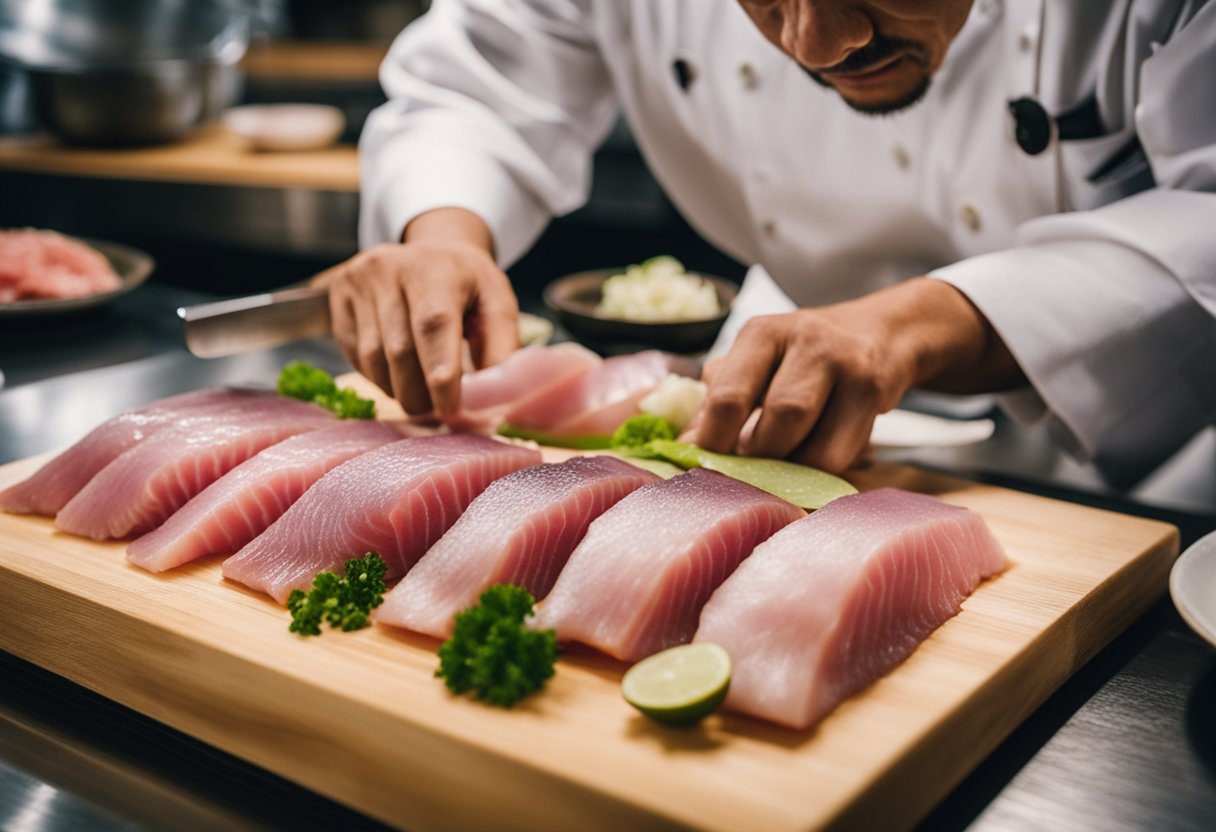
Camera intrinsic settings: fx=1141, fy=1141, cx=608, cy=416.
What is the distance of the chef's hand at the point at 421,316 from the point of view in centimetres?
175

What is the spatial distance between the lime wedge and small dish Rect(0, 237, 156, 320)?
5.37 ft

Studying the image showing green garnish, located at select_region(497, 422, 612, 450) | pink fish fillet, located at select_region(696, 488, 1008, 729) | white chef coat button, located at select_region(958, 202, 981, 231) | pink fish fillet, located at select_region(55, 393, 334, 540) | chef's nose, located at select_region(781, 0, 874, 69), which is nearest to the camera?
pink fish fillet, located at select_region(696, 488, 1008, 729)

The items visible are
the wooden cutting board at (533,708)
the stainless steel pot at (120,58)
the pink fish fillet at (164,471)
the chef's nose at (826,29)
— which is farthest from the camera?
the stainless steel pot at (120,58)

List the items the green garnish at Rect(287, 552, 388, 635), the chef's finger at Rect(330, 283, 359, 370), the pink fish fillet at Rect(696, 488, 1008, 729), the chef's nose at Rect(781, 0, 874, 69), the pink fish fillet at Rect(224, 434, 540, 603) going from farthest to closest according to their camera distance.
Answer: the chef's finger at Rect(330, 283, 359, 370), the chef's nose at Rect(781, 0, 874, 69), the pink fish fillet at Rect(224, 434, 540, 603), the green garnish at Rect(287, 552, 388, 635), the pink fish fillet at Rect(696, 488, 1008, 729)

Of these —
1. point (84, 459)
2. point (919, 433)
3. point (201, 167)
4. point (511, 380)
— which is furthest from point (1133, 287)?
point (201, 167)

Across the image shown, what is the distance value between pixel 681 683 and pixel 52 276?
2.16m

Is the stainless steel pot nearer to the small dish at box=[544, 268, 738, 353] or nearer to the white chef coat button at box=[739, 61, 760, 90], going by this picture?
the small dish at box=[544, 268, 738, 353]

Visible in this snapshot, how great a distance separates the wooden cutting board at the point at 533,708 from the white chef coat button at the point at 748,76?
1.23 metres

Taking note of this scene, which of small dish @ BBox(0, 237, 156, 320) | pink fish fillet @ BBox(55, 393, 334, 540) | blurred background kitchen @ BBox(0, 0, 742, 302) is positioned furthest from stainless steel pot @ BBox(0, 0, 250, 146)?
pink fish fillet @ BBox(55, 393, 334, 540)

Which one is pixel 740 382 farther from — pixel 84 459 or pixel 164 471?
pixel 84 459

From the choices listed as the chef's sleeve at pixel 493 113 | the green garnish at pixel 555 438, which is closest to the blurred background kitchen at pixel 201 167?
the chef's sleeve at pixel 493 113

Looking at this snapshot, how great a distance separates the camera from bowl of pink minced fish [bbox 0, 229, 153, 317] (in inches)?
101

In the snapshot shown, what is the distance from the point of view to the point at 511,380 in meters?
1.95

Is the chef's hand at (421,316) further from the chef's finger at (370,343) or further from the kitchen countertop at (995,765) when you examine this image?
the kitchen countertop at (995,765)
